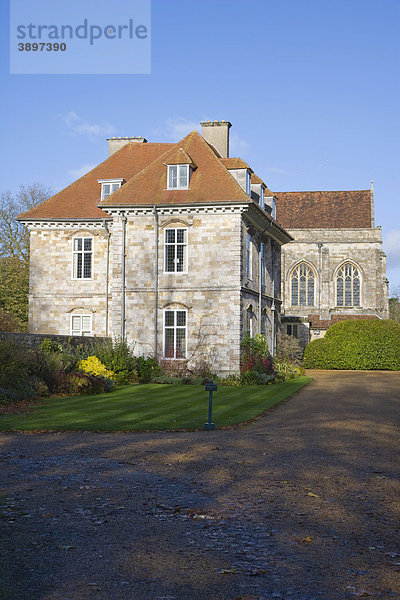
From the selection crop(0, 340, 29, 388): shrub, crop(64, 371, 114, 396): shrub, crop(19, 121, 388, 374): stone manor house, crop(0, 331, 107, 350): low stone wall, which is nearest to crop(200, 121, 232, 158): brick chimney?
crop(19, 121, 388, 374): stone manor house

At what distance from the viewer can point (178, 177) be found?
84.8 ft

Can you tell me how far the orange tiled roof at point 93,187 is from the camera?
28359 millimetres

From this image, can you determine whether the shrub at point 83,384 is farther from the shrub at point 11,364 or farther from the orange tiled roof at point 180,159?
the orange tiled roof at point 180,159

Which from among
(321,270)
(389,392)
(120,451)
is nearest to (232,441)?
(120,451)

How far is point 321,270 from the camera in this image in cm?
4919

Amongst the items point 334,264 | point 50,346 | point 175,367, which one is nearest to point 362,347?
point 175,367

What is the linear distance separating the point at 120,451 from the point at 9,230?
3668cm

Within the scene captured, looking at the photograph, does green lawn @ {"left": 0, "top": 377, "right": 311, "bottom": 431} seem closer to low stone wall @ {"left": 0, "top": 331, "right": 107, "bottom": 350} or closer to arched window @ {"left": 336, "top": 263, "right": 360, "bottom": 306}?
low stone wall @ {"left": 0, "top": 331, "right": 107, "bottom": 350}

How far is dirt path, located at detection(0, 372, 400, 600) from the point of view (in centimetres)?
468

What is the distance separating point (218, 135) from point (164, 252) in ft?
26.1

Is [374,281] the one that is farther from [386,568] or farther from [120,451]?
[386,568]

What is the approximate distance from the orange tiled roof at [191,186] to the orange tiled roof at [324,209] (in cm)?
2408

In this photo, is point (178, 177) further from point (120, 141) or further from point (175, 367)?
point (120, 141)

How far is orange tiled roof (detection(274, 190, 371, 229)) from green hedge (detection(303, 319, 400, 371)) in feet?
54.5
